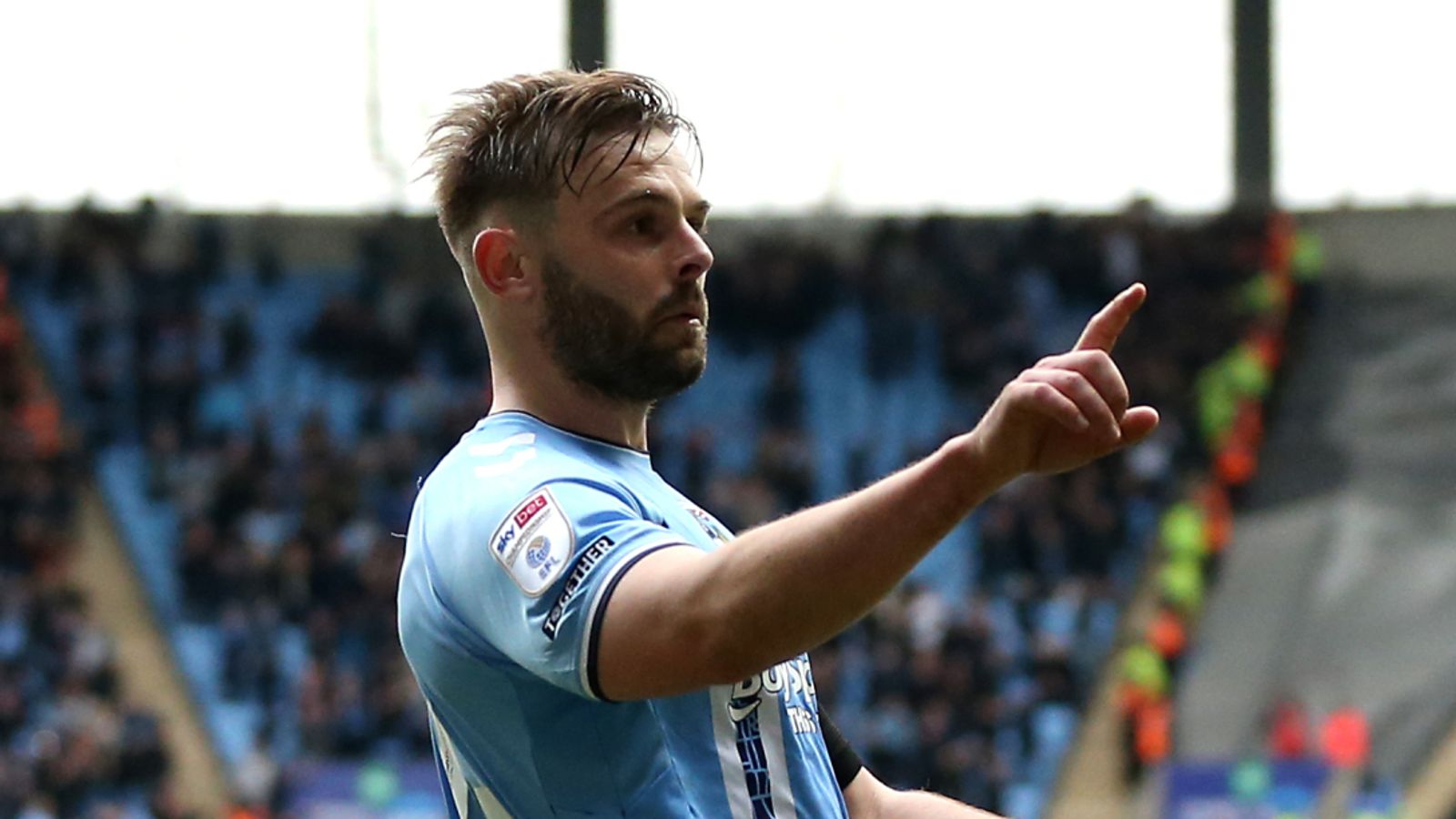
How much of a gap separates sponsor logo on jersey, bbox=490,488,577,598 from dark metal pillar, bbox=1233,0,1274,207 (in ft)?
78.4

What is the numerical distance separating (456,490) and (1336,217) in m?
22.4

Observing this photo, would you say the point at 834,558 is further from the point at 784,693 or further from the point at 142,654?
the point at 142,654

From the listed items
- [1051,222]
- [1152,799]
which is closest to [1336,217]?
[1051,222]

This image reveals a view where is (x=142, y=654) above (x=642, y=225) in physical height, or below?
below

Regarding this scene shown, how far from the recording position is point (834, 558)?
2367mm

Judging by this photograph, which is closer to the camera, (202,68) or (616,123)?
(616,123)

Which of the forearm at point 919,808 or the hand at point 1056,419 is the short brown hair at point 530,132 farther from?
the forearm at point 919,808

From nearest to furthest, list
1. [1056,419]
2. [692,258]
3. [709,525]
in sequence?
[1056,419], [692,258], [709,525]

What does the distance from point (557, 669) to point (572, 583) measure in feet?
0.35

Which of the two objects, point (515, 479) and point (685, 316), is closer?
point (515, 479)

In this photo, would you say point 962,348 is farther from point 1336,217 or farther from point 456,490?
point 456,490

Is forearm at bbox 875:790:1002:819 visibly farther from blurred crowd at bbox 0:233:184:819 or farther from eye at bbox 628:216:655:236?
blurred crowd at bbox 0:233:184:819

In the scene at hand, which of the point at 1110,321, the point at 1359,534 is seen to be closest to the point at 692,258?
the point at 1110,321

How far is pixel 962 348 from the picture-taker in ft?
72.5
